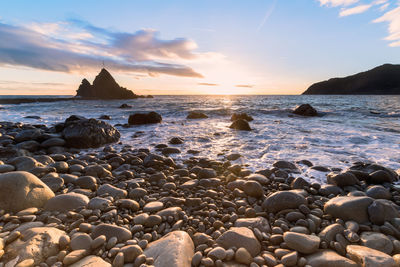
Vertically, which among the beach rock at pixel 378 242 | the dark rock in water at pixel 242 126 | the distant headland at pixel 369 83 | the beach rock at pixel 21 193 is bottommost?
the beach rock at pixel 378 242

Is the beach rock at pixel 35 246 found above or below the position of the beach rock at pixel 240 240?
above

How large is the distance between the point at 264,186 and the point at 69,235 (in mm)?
3152

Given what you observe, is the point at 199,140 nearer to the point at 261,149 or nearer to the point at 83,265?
the point at 261,149

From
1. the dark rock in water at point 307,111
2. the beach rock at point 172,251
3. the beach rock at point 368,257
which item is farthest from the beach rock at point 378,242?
the dark rock in water at point 307,111

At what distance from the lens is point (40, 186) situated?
2922 mm

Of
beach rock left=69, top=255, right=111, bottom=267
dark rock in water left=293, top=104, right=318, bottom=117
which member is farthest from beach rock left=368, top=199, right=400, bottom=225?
dark rock in water left=293, top=104, right=318, bottom=117

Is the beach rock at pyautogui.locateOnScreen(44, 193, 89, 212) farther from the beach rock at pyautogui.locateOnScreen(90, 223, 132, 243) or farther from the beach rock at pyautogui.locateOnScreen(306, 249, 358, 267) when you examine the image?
the beach rock at pyautogui.locateOnScreen(306, 249, 358, 267)

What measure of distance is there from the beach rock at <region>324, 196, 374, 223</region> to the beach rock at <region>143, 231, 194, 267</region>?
2060mm

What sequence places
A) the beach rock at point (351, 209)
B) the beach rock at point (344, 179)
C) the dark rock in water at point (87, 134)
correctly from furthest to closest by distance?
the dark rock in water at point (87, 134)
the beach rock at point (344, 179)
the beach rock at point (351, 209)

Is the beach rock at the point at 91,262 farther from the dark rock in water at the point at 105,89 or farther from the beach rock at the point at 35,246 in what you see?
the dark rock in water at the point at 105,89

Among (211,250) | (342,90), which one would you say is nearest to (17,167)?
(211,250)

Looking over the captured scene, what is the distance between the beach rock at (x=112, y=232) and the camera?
220cm

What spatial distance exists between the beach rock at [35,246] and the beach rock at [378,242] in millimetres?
3230

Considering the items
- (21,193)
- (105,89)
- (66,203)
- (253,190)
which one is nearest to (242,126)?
(253,190)
